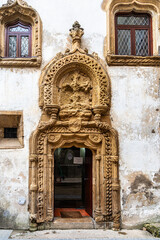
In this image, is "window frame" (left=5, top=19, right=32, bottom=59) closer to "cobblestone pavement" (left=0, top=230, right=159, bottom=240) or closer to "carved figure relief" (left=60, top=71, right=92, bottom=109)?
"carved figure relief" (left=60, top=71, right=92, bottom=109)

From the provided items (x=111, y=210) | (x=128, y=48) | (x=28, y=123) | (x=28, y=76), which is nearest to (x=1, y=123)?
(x=28, y=123)

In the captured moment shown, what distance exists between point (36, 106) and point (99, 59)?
2.17 meters

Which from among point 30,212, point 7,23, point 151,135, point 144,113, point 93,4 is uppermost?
point 93,4

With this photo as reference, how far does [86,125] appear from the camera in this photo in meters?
6.68

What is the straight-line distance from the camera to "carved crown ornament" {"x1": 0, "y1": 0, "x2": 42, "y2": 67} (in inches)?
266

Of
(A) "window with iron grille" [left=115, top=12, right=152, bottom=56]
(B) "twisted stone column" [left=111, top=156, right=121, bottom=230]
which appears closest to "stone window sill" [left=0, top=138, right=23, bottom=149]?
(B) "twisted stone column" [left=111, top=156, right=121, bottom=230]

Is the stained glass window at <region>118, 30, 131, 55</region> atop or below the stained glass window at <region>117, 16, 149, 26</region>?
below

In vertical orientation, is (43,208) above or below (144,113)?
below

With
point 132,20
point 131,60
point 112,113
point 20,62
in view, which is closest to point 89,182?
point 112,113

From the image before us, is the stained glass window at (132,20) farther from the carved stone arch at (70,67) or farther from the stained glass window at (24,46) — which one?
the stained glass window at (24,46)

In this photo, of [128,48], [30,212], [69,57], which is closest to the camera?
[30,212]

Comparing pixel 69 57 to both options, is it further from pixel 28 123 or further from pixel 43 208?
pixel 43 208

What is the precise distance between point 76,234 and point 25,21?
590 centimetres

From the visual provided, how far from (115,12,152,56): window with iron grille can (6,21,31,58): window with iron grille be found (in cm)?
259
